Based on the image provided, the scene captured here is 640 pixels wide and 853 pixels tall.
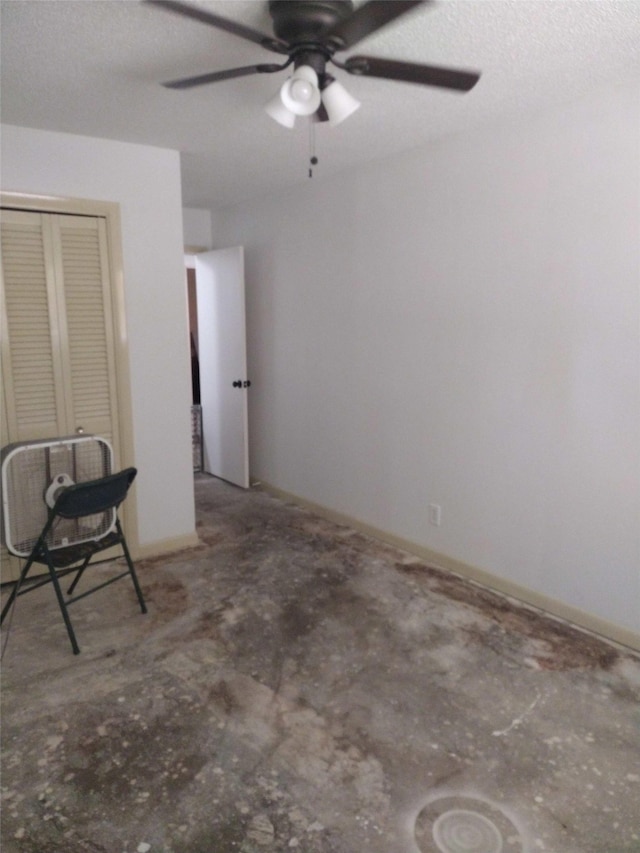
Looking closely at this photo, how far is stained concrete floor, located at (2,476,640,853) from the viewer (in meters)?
1.69

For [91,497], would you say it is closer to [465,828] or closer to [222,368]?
[465,828]

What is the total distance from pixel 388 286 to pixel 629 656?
240 centimetres

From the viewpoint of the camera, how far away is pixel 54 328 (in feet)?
10.3

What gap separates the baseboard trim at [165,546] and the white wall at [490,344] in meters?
1.10

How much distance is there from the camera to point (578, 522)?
2.74 m

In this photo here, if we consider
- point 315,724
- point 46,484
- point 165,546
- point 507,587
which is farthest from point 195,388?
point 315,724

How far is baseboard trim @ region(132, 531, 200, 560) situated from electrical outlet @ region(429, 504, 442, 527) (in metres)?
1.58

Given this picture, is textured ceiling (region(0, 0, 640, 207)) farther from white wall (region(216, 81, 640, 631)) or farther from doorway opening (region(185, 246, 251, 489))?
doorway opening (region(185, 246, 251, 489))

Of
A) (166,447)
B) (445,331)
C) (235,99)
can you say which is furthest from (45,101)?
(445,331)

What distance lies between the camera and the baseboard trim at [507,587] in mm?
2640

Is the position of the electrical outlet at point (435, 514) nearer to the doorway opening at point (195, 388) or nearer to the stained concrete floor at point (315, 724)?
the stained concrete floor at point (315, 724)

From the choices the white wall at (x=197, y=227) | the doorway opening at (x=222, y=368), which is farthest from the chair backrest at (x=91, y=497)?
the white wall at (x=197, y=227)

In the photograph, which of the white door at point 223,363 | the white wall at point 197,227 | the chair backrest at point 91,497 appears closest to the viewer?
the chair backrest at point 91,497

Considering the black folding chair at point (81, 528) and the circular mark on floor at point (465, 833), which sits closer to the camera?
the circular mark on floor at point (465, 833)
